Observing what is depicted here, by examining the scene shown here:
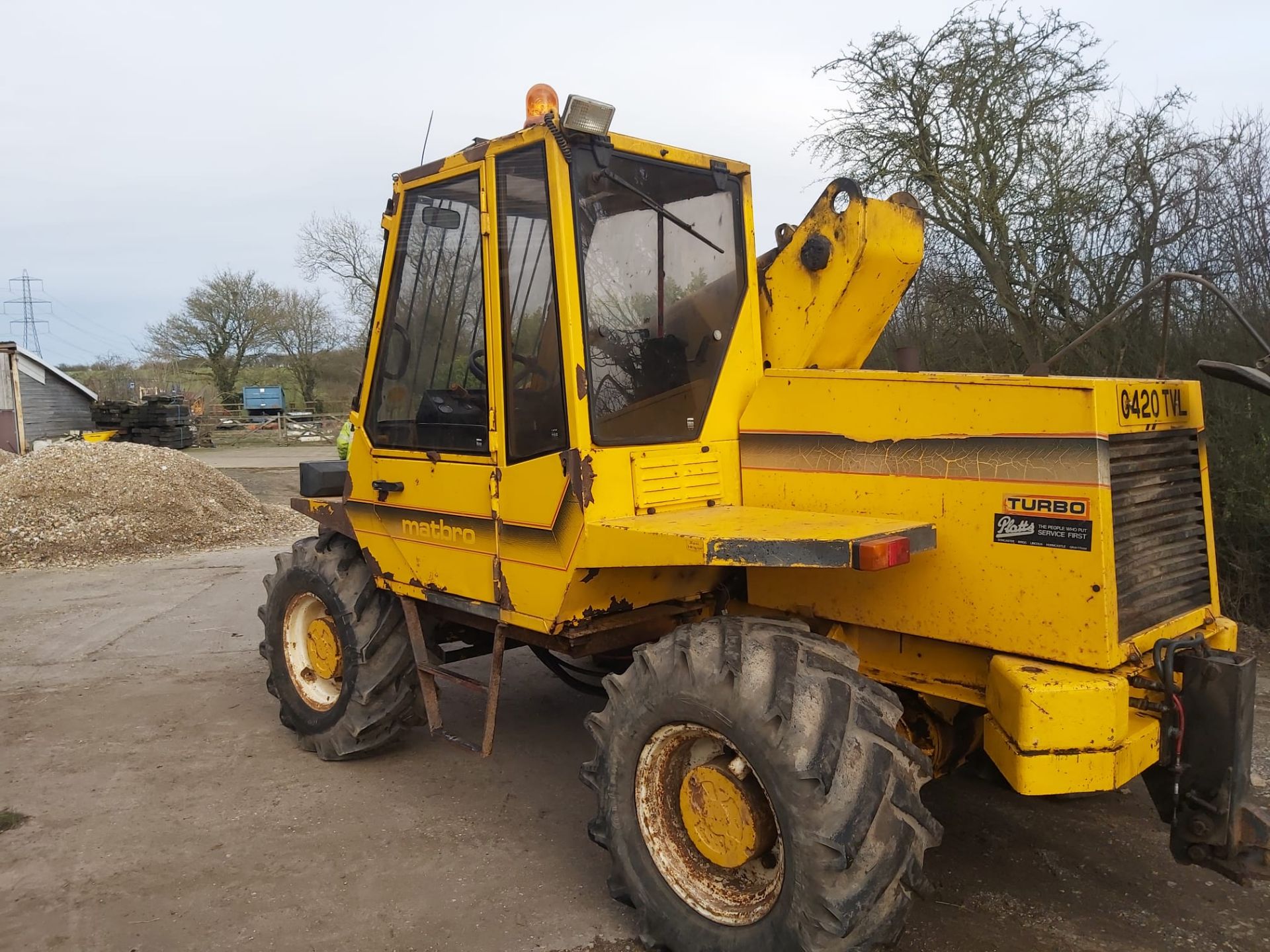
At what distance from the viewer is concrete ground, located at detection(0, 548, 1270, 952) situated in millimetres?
3230

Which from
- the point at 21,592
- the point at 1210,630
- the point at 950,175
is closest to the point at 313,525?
the point at 21,592

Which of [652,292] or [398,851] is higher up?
[652,292]

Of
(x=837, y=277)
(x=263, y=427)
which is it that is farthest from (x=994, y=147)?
(x=263, y=427)

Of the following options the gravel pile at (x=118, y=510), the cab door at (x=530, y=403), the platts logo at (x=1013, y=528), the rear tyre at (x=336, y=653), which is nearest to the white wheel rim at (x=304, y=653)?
the rear tyre at (x=336, y=653)

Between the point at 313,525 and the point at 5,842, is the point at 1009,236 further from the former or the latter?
Answer: the point at 313,525

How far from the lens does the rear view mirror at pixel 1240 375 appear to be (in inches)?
122

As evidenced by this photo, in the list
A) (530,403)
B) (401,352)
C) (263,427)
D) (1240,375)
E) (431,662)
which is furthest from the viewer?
(263,427)

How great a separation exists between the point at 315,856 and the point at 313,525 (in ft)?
34.7

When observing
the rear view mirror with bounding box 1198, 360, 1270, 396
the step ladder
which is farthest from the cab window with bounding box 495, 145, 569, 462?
the rear view mirror with bounding box 1198, 360, 1270, 396

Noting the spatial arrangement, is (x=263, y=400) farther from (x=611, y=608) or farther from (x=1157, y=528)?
(x=1157, y=528)

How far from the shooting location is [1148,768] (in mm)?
2939

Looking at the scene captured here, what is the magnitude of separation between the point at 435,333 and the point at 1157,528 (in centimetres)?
284

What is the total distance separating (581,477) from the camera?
3.22 m

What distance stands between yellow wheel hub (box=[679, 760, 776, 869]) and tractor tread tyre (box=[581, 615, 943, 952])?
17cm
